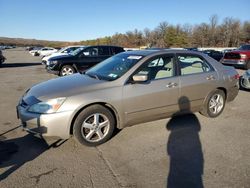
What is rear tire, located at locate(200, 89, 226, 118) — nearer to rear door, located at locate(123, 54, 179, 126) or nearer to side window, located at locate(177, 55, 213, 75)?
side window, located at locate(177, 55, 213, 75)

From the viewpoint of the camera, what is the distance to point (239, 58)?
14.9m

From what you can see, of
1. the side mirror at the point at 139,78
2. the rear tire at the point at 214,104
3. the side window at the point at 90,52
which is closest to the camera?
the side mirror at the point at 139,78

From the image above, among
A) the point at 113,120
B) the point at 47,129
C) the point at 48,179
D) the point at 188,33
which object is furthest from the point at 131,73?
the point at 188,33

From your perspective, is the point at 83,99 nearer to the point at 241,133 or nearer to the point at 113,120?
the point at 113,120

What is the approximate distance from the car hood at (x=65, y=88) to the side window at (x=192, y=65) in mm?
1684

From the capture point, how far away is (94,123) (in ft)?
13.4

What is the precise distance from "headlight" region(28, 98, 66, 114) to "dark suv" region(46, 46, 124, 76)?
850 cm

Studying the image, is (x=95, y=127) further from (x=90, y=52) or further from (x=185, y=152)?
(x=90, y=52)

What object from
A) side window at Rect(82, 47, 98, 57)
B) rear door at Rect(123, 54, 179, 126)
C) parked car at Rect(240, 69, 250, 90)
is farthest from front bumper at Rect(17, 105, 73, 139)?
side window at Rect(82, 47, 98, 57)

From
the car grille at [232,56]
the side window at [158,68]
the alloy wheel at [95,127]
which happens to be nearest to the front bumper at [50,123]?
the alloy wheel at [95,127]

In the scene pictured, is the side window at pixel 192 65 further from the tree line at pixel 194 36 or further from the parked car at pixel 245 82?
the tree line at pixel 194 36

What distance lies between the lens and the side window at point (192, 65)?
4992mm

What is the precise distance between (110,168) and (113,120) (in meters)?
1.02

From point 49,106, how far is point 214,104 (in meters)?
3.59
